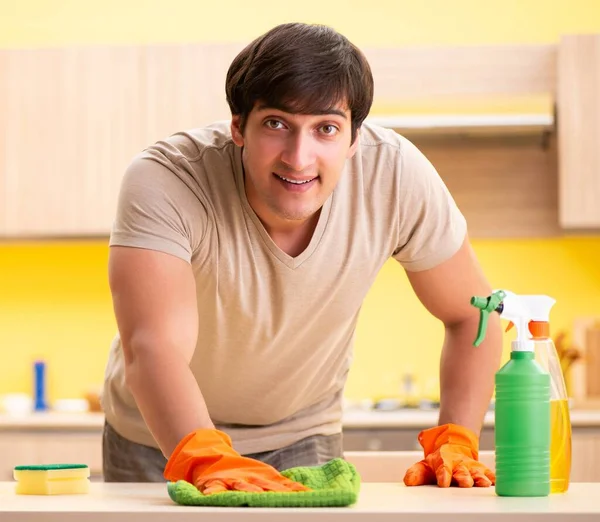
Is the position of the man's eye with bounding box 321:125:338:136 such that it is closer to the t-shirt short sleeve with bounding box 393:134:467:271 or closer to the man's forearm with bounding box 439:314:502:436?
the t-shirt short sleeve with bounding box 393:134:467:271

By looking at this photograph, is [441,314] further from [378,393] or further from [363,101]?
[378,393]

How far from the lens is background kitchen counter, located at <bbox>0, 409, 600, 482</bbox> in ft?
10.3

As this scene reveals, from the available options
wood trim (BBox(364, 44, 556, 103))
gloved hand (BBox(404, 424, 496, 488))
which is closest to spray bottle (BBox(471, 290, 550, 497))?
gloved hand (BBox(404, 424, 496, 488))

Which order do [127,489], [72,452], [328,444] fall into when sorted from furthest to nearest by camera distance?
1. [72,452]
2. [328,444]
3. [127,489]

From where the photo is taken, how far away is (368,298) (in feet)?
12.7

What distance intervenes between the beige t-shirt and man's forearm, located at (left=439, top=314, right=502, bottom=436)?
0.48ft

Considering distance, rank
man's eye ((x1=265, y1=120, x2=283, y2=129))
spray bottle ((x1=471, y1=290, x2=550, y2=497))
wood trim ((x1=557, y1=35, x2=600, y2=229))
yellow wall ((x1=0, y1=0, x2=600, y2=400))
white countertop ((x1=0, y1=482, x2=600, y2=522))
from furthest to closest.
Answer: yellow wall ((x1=0, y1=0, x2=600, y2=400))
wood trim ((x1=557, y1=35, x2=600, y2=229))
man's eye ((x1=265, y1=120, x2=283, y2=129))
spray bottle ((x1=471, y1=290, x2=550, y2=497))
white countertop ((x1=0, y1=482, x2=600, y2=522))

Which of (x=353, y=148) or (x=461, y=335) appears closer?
(x=353, y=148)

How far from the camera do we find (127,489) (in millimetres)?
1425

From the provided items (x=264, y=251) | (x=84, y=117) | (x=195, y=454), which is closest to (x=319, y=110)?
(x=264, y=251)

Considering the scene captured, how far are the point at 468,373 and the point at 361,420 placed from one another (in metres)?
1.47

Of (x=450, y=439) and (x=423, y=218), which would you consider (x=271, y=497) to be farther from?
(x=423, y=218)

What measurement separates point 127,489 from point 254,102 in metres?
0.57

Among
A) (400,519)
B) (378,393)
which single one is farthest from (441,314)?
(378,393)
